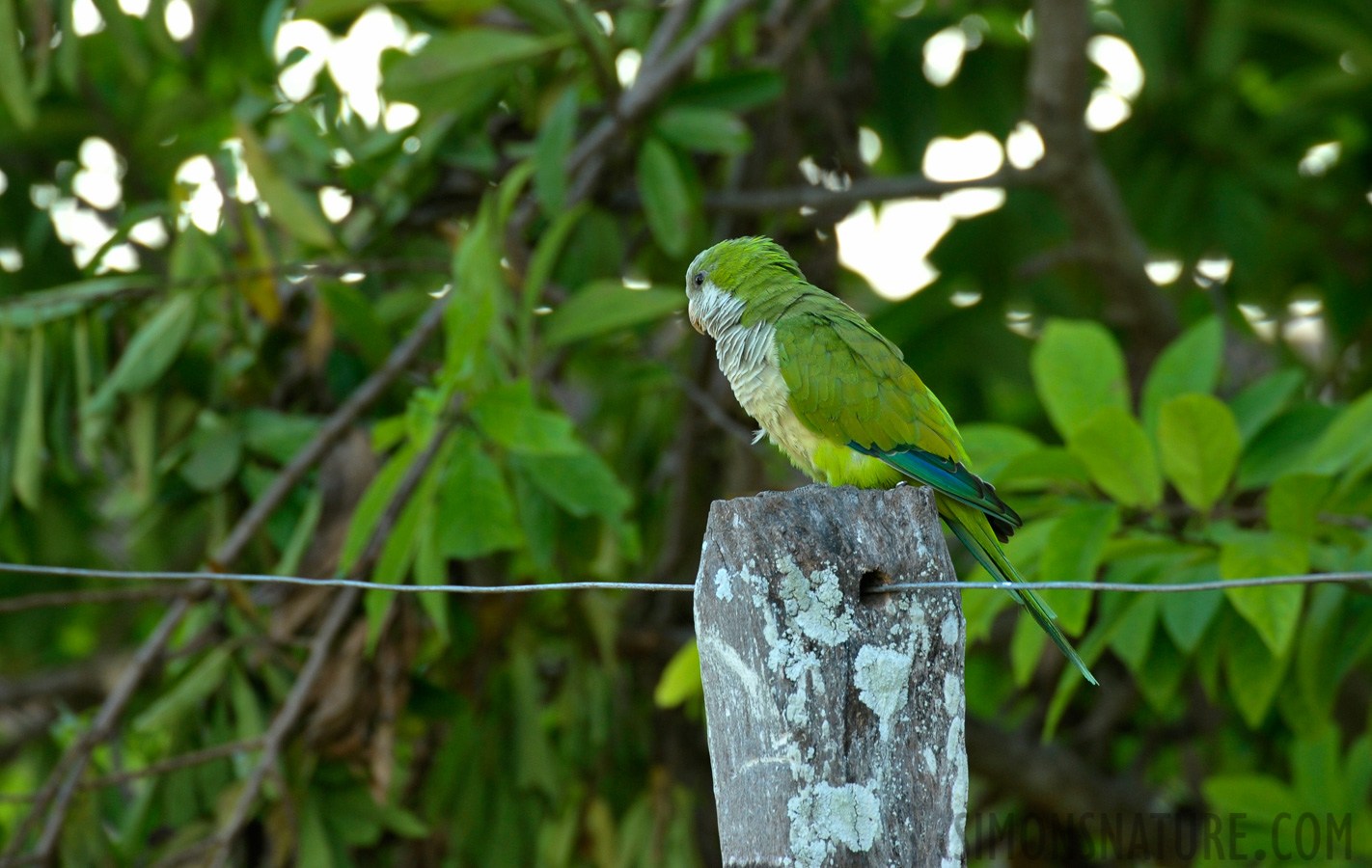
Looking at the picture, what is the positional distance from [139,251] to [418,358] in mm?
1491

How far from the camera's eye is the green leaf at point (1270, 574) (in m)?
2.55

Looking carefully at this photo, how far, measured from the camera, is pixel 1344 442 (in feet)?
9.88

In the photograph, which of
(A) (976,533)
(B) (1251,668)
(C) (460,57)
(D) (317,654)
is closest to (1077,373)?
(B) (1251,668)

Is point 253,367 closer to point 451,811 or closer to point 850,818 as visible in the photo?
point 451,811

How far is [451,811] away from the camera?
4332 mm

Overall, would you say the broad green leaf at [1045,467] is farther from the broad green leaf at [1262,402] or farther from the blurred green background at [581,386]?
the broad green leaf at [1262,402]

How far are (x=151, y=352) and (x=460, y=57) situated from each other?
4.25ft

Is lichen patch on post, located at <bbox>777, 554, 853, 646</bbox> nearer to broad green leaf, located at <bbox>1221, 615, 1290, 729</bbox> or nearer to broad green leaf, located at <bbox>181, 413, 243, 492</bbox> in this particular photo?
broad green leaf, located at <bbox>1221, 615, 1290, 729</bbox>

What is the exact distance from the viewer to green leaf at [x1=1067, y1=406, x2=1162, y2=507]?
2.83 meters

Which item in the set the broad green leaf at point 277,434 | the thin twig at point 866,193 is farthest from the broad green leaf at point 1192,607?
the broad green leaf at point 277,434

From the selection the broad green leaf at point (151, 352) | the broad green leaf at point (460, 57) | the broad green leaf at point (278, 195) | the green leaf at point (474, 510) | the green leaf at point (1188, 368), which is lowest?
the green leaf at point (474, 510)

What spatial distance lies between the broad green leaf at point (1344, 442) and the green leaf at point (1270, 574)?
1.25 ft

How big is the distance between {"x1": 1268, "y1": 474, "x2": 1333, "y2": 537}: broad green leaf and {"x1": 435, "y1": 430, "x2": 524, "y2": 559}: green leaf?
1772 millimetres

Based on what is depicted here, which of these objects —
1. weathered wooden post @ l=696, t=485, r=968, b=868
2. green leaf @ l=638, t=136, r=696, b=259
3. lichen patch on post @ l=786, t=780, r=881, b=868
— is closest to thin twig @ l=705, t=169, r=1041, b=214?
green leaf @ l=638, t=136, r=696, b=259
